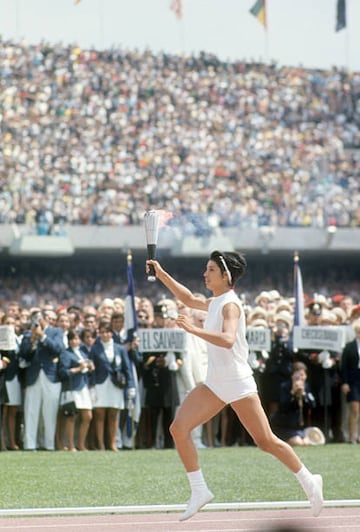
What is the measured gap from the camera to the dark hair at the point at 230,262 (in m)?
9.67

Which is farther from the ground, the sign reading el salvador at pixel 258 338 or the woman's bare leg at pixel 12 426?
the sign reading el salvador at pixel 258 338

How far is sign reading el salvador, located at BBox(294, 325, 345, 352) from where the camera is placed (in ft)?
63.2

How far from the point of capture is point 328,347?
63.5ft

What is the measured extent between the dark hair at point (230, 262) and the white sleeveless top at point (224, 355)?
0.59 feet

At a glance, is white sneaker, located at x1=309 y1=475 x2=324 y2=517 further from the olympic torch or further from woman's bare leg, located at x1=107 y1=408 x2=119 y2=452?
woman's bare leg, located at x1=107 y1=408 x2=119 y2=452

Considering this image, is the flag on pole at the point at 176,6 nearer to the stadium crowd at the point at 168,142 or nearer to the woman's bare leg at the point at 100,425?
the stadium crowd at the point at 168,142

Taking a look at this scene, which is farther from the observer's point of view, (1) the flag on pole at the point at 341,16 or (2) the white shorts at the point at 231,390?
(1) the flag on pole at the point at 341,16

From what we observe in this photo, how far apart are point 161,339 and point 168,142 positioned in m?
30.7

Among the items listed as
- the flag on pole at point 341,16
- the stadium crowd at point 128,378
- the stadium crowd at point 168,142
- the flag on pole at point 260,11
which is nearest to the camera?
the stadium crowd at point 128,378

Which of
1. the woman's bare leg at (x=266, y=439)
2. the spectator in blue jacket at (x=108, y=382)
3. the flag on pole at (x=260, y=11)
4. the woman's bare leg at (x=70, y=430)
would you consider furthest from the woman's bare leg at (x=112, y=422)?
the flag on pole at (x=260, y=11)

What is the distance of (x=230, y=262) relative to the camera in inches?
382

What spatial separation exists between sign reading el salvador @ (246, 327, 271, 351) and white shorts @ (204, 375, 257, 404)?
962 centimetres

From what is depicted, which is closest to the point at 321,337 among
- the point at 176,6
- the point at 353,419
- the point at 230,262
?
the point at 353,419

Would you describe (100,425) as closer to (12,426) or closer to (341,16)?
(12,426)
